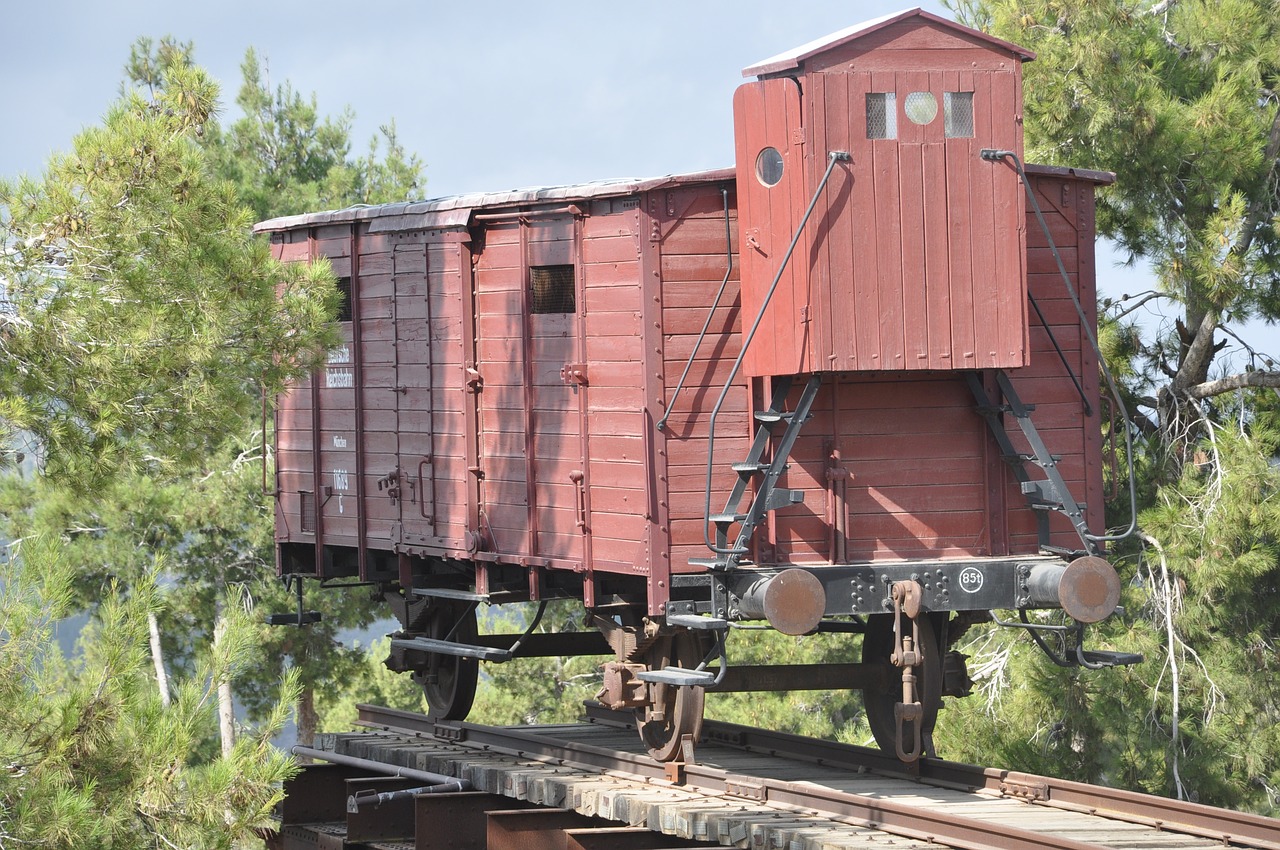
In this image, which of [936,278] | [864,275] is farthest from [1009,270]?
[864,275]

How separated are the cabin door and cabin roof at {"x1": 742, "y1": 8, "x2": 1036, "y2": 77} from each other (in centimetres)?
172

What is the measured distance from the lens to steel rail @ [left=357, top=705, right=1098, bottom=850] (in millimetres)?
8672

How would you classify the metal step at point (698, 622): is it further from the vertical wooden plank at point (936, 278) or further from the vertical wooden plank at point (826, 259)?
the vertical wooden plank at point (936, 278)

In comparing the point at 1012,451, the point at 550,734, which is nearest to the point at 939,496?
the point at 1012,451

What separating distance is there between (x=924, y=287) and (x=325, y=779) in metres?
6.01

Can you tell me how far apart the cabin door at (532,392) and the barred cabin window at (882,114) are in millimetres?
2079

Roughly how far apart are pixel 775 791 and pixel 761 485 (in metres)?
1.81

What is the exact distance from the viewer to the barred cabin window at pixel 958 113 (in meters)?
9.96

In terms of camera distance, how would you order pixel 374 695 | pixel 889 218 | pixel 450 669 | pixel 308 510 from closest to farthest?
pixel 889 218, pixel 450 669, pixel 308 510, pixel 374 695

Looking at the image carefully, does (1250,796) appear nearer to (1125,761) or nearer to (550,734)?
(1125,761)

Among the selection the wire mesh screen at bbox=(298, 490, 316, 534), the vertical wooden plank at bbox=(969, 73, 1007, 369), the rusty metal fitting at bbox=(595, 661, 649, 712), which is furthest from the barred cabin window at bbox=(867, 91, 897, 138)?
the wire mesh screen at bbox=(298, 490, 316, 534)

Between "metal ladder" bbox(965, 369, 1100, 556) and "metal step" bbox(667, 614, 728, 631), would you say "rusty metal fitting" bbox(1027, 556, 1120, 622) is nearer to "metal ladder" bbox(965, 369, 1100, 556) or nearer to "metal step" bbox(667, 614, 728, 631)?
"metal ladder" bbox(965, 369, 1100, 556)

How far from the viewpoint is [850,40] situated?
9.81 m

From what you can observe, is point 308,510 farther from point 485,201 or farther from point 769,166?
point 769,166
